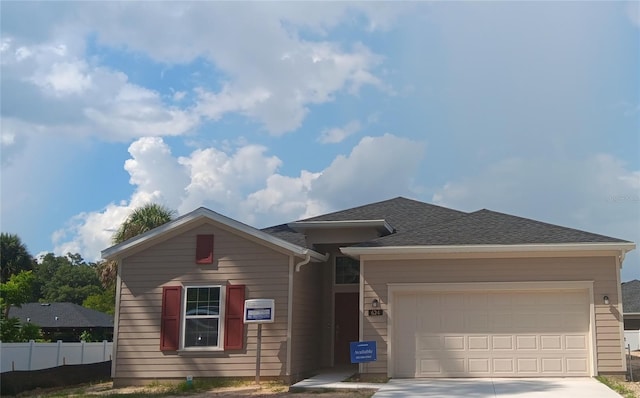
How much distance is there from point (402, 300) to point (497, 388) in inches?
113

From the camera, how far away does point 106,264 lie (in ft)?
100

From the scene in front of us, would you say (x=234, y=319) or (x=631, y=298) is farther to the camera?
(x=631, y=298)

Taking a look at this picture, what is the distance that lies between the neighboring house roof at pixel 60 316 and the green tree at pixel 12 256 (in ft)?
10.7

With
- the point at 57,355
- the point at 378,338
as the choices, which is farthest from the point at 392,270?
the point at 57,355

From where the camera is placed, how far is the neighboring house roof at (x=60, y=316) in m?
30.1

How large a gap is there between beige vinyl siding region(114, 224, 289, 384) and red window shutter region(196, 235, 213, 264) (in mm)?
113

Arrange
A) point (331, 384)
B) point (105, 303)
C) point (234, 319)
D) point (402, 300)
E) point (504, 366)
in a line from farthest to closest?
point (105, 303) < point (234, 319) < point (402, 300) < point (504, 366) < point (331, 384)

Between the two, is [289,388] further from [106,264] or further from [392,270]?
[106,264]

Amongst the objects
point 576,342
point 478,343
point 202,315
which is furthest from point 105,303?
point 576,342

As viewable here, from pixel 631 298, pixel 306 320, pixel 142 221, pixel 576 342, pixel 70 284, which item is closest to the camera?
pixel 576 342

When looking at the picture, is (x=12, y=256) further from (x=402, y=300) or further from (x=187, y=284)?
(x=402, y=300)

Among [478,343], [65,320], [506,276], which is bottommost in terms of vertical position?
[478,343]

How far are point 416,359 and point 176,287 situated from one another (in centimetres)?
547

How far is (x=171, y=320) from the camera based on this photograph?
1530cm
